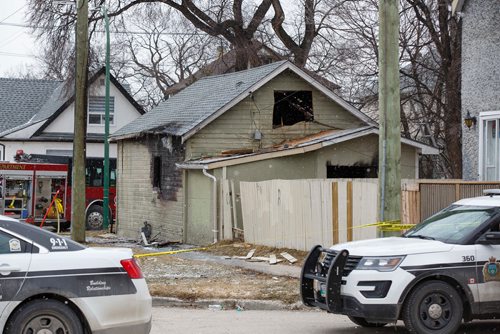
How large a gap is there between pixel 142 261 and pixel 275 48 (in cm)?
2463

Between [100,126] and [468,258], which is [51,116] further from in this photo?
[468,258]

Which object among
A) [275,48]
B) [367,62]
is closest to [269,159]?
[367,62]

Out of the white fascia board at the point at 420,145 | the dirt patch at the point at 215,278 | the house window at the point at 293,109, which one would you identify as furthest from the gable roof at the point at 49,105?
the dirt patch at the point at 215,278

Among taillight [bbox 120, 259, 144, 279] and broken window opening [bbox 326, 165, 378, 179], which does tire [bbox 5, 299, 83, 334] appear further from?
broken window opening [bbox 326, 165, 378, 179]

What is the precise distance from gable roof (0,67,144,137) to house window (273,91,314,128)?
47.9 ft

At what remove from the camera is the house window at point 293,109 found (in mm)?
26109

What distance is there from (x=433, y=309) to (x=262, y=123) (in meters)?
15.9

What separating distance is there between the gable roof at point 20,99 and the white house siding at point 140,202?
57.6 ft

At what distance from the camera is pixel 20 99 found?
48031 millimetres

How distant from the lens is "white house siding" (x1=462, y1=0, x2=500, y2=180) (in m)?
17.6

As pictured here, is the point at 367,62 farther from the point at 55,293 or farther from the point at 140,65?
the point at 140,65

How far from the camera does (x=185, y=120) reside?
25.6m

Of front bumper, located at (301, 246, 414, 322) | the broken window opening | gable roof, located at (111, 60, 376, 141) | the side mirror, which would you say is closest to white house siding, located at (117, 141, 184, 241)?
gable roof, located at (111, 60, 376, 141)

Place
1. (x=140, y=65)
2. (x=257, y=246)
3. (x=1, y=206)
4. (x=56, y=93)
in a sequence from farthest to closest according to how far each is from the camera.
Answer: (x=140, y=65) < (x=56, y=93) < (x=1, y=206) < (x=257, y=246)
